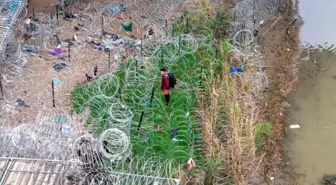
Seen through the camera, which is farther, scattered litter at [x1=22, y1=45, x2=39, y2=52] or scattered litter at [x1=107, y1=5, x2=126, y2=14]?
scattered litter at [x1=107, y1=5, x2=126, y2=14]

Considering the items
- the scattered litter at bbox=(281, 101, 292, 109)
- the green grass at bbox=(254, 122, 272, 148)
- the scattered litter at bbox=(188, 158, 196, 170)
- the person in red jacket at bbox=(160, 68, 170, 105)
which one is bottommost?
the scattered litter at bbox=(188, 158, 196, 170)

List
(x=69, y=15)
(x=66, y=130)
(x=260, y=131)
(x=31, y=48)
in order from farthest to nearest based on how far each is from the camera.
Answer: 1. (x=69, y=15)
2. (x=31, y=48)
3. (x=260, y=131)
4. (x=66, y=130)

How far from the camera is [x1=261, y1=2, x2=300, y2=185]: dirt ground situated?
36.2ft

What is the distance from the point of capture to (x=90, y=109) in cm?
1139

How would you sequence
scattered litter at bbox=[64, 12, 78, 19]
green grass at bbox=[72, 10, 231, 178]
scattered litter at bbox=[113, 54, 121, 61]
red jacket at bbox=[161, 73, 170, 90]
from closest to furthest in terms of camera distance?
green grass at bbox=[72, 10, 231, 178], red jacket at bbox=[161, 73, 170, 90], scattered litter at bbox=[113, 54, 121, 61], scattered litter at bbox=[64, 12, 78, 19]

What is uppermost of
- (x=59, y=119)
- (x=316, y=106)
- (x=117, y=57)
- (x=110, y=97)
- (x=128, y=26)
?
(x=128, y=26)

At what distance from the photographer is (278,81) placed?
13.2 m

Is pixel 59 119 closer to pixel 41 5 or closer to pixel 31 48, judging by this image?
pixel 31 48

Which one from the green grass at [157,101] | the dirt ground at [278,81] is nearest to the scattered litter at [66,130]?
the green grass at [157,101]

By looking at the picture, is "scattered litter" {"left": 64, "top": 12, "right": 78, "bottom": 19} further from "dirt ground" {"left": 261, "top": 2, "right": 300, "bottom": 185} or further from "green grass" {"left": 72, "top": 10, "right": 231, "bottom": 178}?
"dirt ground" {"left": 261, "top": 2, "right": 300, "bottom": 185}

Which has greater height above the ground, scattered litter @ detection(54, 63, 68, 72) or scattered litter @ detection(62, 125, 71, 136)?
scattered litter @ detection(54, 63, 68, 72)

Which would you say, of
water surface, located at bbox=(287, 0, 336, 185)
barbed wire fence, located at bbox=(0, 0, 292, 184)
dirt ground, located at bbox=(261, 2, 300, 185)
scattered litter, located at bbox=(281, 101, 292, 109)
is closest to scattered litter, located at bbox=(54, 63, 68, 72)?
barbed wire fence, located at bbox=(0, 0, 292, 184)

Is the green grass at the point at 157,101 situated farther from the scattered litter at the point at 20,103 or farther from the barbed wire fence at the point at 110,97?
the scattered litter at the point at 20,103

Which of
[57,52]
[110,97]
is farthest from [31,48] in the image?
[110,97]
